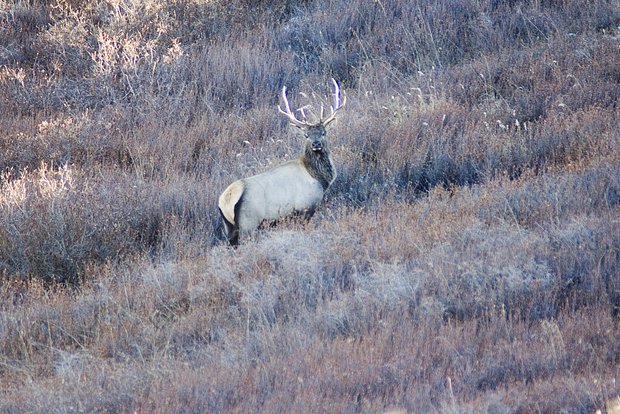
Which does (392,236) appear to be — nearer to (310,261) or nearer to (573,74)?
(310,261)

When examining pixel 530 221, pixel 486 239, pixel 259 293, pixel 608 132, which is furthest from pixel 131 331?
pixel 608 132

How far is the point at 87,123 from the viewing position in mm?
12469

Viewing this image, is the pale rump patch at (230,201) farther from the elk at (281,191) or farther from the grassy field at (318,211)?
the grassy field at (318,211)

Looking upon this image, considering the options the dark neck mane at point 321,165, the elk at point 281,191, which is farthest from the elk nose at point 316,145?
the dark neck mane at point 321,165

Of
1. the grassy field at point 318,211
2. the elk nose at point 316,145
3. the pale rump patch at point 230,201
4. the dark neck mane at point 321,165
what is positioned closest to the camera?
the grassy field at point 318,211

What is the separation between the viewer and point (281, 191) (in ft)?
27.5

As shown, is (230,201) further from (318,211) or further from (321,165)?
(321,165)

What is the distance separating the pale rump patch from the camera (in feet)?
26.4

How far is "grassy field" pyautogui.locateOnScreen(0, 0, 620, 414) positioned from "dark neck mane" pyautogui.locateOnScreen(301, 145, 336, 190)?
1.20ft

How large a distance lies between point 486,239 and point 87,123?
745cm

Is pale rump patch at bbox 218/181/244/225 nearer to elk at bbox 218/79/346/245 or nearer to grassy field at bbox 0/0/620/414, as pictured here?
elk at bbox 218/79/346/245

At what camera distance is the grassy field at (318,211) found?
5.28 metres

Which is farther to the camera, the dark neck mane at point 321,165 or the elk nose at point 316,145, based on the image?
the dark neck mane at point 321,165

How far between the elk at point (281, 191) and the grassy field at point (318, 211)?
0.29 meters
